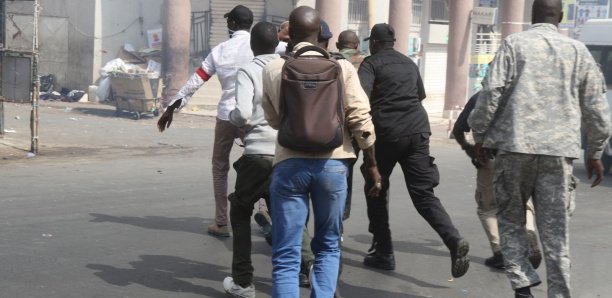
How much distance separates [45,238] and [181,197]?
265 centimetres

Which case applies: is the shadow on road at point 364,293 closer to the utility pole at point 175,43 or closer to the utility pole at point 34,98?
the utility pole at point 34,98

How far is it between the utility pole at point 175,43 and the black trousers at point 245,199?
17.5 metres

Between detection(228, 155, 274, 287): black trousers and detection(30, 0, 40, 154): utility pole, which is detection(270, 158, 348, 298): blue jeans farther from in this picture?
detection(30, 0, 40, 154): utility pole

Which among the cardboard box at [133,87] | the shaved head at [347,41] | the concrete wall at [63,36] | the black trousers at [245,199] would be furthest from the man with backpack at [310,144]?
the concrete wall at [63,36]

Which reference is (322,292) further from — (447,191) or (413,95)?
(447,191)

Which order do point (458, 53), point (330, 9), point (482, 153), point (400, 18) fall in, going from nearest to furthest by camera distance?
point (482, 153)
point (330, 9)
point (400, 18)
point (458, 53)

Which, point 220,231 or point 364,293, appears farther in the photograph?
point 220,231

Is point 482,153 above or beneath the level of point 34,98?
above

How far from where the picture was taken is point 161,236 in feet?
24.9

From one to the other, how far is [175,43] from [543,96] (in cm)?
1883

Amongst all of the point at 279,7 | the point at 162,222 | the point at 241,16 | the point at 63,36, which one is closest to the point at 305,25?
the point at 241,16

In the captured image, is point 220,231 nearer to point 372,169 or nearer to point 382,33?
point 382,33

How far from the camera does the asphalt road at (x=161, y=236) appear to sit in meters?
6.16

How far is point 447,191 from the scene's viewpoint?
1133cm
